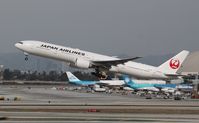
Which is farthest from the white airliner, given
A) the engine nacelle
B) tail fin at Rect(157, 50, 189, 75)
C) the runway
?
the runway

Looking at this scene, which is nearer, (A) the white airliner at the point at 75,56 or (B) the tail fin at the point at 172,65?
(A) the white airliner at the point at 75,56

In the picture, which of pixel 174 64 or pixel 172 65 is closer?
pixel 172 65

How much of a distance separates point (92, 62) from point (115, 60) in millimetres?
4151

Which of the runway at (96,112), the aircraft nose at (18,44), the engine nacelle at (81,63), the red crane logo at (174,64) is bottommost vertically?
the runway at (96,112)

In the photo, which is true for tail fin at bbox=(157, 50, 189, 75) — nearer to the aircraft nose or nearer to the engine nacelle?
the engine nacelle

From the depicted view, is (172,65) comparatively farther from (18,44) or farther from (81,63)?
(18,44)

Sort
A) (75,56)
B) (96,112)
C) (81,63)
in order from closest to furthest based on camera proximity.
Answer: (96,112) → (81,63) → (75,56)

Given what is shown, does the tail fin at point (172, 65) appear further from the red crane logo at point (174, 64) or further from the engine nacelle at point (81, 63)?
the engine nacelle at point (81, 63)

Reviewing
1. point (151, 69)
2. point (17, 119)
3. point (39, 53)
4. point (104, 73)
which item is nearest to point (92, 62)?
point (104, 73)

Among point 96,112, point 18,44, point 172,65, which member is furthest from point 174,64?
point 96,112

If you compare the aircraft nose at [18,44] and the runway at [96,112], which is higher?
the aircraft nose at [18,44]

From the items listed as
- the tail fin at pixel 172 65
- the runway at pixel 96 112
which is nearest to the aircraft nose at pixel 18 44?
the runway at pixel 96 112

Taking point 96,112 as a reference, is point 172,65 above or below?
above

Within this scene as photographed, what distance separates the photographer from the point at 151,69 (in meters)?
89.2
